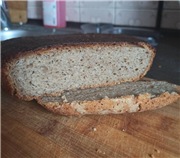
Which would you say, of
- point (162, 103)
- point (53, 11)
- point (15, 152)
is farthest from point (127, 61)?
point (53, 11)

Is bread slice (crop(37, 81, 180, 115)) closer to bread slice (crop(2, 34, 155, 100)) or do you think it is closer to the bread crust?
the bread crust

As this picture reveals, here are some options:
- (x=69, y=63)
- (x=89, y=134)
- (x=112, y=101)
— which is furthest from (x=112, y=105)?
(x=69, y=63)

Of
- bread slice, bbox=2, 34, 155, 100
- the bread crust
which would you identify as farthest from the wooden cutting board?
bread slice, bbox=2, 34, 155, 100

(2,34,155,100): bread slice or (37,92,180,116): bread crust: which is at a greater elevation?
(2,34,155,100): bread slice

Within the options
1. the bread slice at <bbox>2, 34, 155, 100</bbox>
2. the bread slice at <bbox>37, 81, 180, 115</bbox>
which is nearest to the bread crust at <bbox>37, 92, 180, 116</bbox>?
the bread slice at <bbox>37, 81, 180, 115</bbox>

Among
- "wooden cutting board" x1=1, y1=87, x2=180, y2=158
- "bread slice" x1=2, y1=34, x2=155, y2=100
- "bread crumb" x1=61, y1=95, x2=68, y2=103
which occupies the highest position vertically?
"bread slice" x1=2, y1=34, x2=155, y2=100

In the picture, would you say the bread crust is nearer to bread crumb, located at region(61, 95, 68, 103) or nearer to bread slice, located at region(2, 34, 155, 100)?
bread crumb, located at region(61, 95, 68, 103)

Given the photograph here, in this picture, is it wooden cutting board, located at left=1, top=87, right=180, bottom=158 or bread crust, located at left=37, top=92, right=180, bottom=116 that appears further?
bread crust, located at left=37, top=92, right=180, bottom=116
